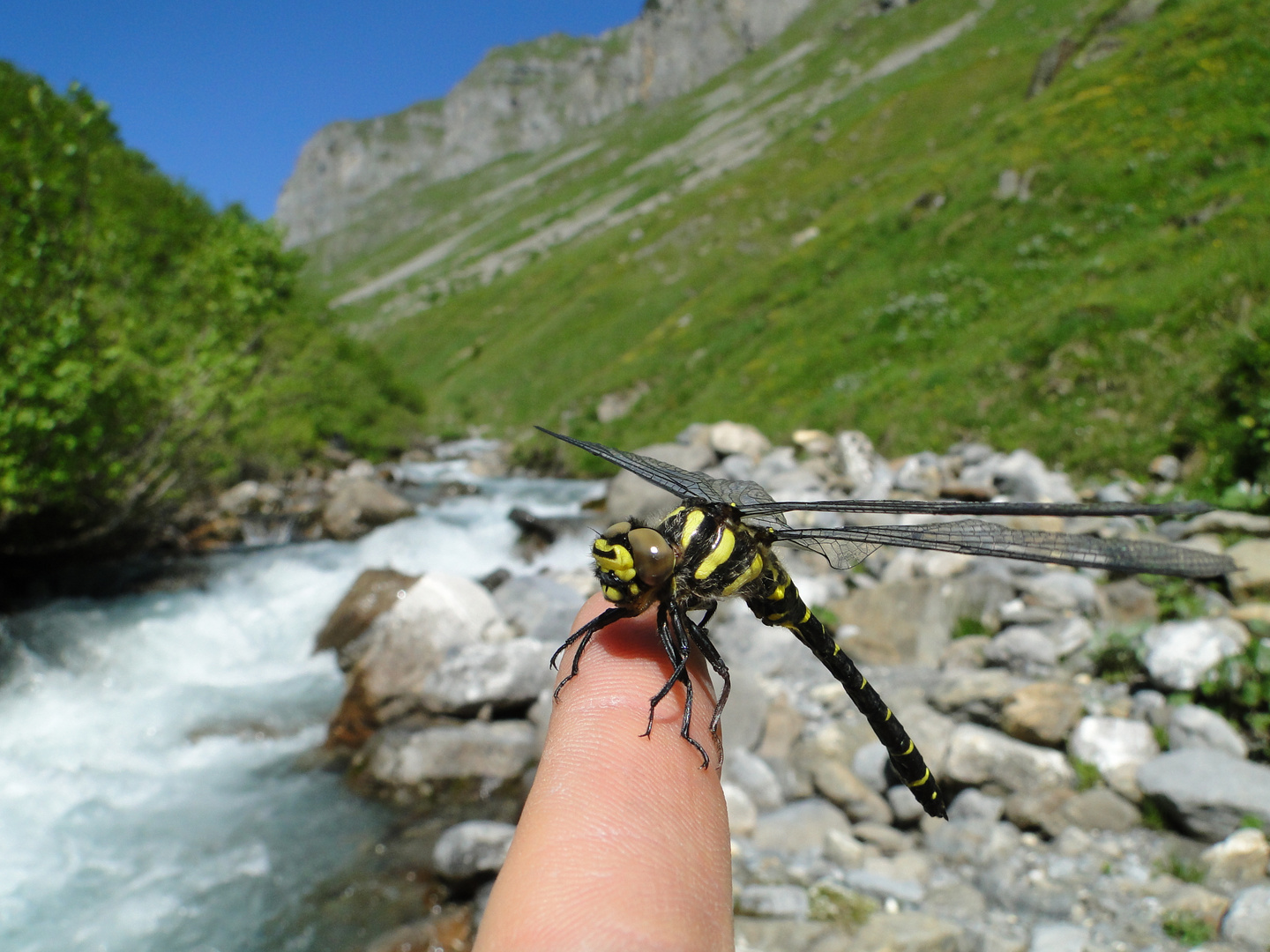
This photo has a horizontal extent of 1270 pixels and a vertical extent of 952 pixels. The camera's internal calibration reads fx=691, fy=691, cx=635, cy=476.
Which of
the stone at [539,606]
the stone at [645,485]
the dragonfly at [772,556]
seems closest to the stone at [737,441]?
the stone at [645,485]

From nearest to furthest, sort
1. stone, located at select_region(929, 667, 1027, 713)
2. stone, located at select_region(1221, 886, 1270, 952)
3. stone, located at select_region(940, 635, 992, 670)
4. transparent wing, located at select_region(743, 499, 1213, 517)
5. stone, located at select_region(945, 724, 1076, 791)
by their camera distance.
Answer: transparent wing, located at select_region(743, 499, 1213, 517) → stone, located at select_region(1221, 886, 1270, 952) → stone, located at select_region(945, 724, 1076, 791) → stone, located at select_region(929, 667, 1027, 713) → stone, located at select_region(940, 635, 992, 670)

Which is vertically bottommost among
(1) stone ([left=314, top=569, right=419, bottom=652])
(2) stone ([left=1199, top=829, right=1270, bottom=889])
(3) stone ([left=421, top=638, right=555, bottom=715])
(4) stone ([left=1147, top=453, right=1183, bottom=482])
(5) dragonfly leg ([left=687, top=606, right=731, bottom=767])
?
(2) stone ([left=1199, top=829, right=1270, bottom=889])

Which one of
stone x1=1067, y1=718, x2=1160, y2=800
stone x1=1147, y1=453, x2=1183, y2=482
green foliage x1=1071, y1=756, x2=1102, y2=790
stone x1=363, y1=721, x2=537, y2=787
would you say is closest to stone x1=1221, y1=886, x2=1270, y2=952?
stone x1=1067, y1=718, x2=1160, y2=800

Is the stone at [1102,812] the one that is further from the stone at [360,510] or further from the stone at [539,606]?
the stone at [360,510]

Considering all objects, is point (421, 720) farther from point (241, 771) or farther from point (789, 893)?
point (789, 893)

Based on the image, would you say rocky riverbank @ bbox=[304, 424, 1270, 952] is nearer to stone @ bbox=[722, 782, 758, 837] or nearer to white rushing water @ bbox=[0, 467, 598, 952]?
stone @ bbox=[722, 782, 758, 837]

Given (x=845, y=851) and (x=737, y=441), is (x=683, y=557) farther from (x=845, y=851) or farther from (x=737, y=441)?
(x=737, y=441)
